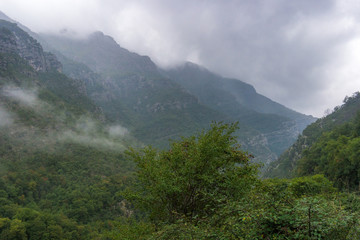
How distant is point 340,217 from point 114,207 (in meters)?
89.6

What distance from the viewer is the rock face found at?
506 ft

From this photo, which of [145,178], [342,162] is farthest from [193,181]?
[342,162]

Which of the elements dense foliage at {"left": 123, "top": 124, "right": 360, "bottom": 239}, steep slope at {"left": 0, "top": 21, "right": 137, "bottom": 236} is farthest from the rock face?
dense foliage at {"left": 123, "top": 124, "right": 360, "bottom": 239}

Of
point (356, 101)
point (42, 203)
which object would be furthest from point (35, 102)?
point (356, 101)

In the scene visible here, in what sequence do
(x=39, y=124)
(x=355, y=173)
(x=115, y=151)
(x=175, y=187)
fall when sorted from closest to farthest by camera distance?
(x=175, y=187) → (x=355, y=173) → (x=39, y=124) → (x=115, y=151)

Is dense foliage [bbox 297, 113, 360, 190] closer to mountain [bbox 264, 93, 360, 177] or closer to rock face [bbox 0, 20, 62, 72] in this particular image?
mountain [bbox 264, 93, 360, 177]

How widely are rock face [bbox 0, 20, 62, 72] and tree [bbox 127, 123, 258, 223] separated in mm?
188796

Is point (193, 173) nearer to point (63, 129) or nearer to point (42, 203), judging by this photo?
point (42, 203)

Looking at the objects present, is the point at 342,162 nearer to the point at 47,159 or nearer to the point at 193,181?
the point at 193,181

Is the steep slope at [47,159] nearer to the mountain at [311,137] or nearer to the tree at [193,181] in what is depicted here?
the tree at [193,181]

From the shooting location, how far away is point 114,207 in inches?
3280

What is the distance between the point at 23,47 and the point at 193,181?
221 m

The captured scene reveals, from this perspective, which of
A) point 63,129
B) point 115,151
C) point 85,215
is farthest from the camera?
point 115,151

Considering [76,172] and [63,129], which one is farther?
[63,129]
